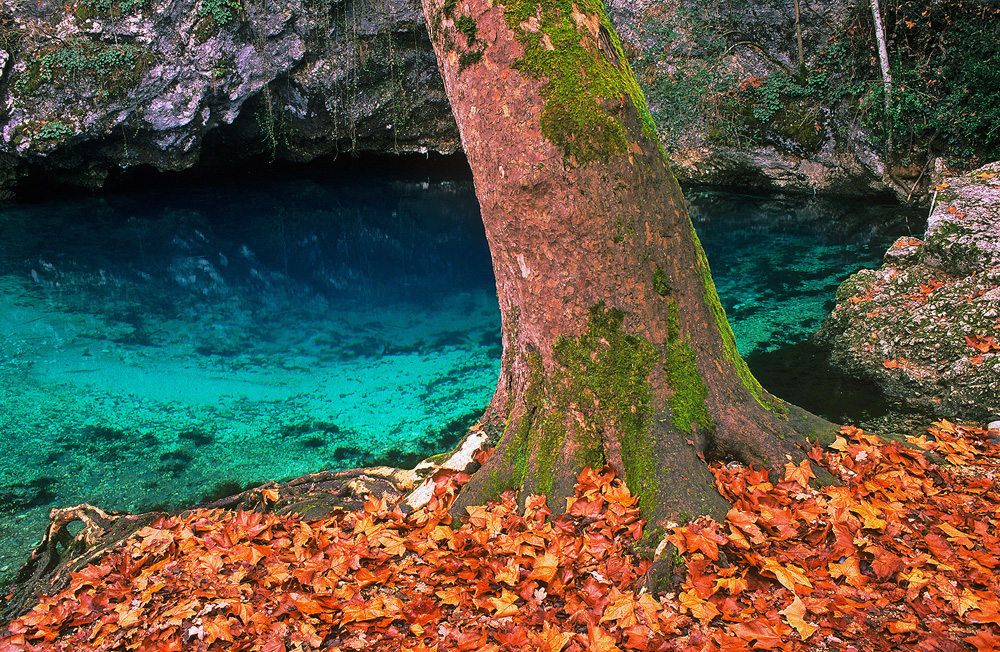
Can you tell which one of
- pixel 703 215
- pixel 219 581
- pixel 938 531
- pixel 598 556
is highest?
pixel 703 215

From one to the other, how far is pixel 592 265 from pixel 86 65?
15.3 m

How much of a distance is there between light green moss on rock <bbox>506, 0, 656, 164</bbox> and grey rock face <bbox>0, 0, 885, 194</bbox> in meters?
13.0

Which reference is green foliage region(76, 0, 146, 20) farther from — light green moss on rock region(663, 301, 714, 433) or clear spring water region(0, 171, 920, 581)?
light green moss on rock region(663, 301, 714, 433)

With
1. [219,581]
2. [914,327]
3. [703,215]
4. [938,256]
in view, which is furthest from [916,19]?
[219,581]

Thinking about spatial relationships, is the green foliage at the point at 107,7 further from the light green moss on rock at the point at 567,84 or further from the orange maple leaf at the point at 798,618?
the orange maple leaf at the point at 798,618

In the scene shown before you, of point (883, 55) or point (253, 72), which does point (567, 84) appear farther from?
point (253, 72)

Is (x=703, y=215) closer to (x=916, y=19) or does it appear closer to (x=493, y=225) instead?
(x=916, y=19)

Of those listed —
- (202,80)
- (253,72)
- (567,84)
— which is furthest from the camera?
(253,72)

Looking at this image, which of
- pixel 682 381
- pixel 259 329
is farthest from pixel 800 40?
pixel 682 381

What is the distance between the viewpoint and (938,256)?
639 cm

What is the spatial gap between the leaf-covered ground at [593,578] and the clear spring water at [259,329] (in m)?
2.37

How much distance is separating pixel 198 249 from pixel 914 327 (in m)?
12.5

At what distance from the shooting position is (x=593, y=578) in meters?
2.58

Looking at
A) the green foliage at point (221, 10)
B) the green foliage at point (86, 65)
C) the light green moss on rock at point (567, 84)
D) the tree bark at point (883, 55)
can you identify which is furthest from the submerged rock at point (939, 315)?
the green foliage at point (86, 65)
